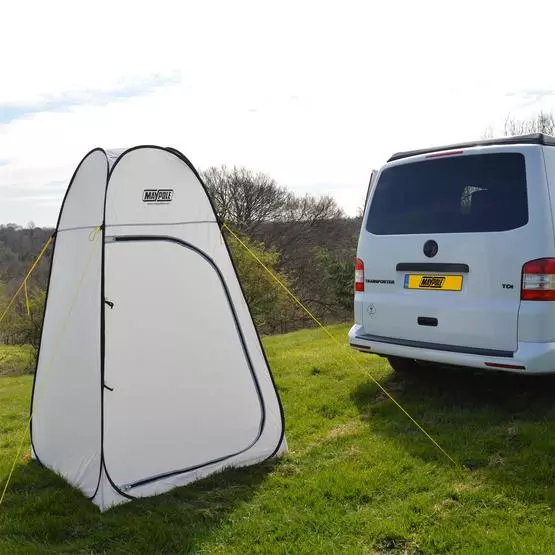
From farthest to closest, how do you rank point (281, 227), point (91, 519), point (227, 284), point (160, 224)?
point (281, 227) < point (227, 284) < point (160, 224) < point (91, 519)

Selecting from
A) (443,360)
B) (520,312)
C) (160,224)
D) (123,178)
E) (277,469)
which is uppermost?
(123,178)

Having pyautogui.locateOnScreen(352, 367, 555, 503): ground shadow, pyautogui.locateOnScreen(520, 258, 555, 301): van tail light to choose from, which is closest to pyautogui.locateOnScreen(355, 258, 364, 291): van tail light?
pyautogui.locateOnScreen(352, 367, 555, 503): ground shadow

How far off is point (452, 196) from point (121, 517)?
3.47 metres

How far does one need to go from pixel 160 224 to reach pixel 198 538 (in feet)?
6.96

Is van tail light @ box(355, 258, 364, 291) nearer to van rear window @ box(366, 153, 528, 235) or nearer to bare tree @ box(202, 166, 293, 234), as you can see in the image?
van rear window @ box(366, 153, 528, 235)

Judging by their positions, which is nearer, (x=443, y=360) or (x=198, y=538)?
(x=198, y=538)

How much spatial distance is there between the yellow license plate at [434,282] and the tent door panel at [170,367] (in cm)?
154

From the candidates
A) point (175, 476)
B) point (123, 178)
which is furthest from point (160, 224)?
point (175, 476)

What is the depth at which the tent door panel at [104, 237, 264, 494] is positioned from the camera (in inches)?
151

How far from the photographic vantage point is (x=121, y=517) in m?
3.47

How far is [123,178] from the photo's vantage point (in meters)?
3.96

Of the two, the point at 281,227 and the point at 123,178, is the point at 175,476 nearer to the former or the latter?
the point at 123,178

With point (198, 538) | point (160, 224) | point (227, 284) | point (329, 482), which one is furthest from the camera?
point (227, 284)

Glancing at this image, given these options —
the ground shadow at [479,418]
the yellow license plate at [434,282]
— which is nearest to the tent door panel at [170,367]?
the ground shadow at [479,418]
